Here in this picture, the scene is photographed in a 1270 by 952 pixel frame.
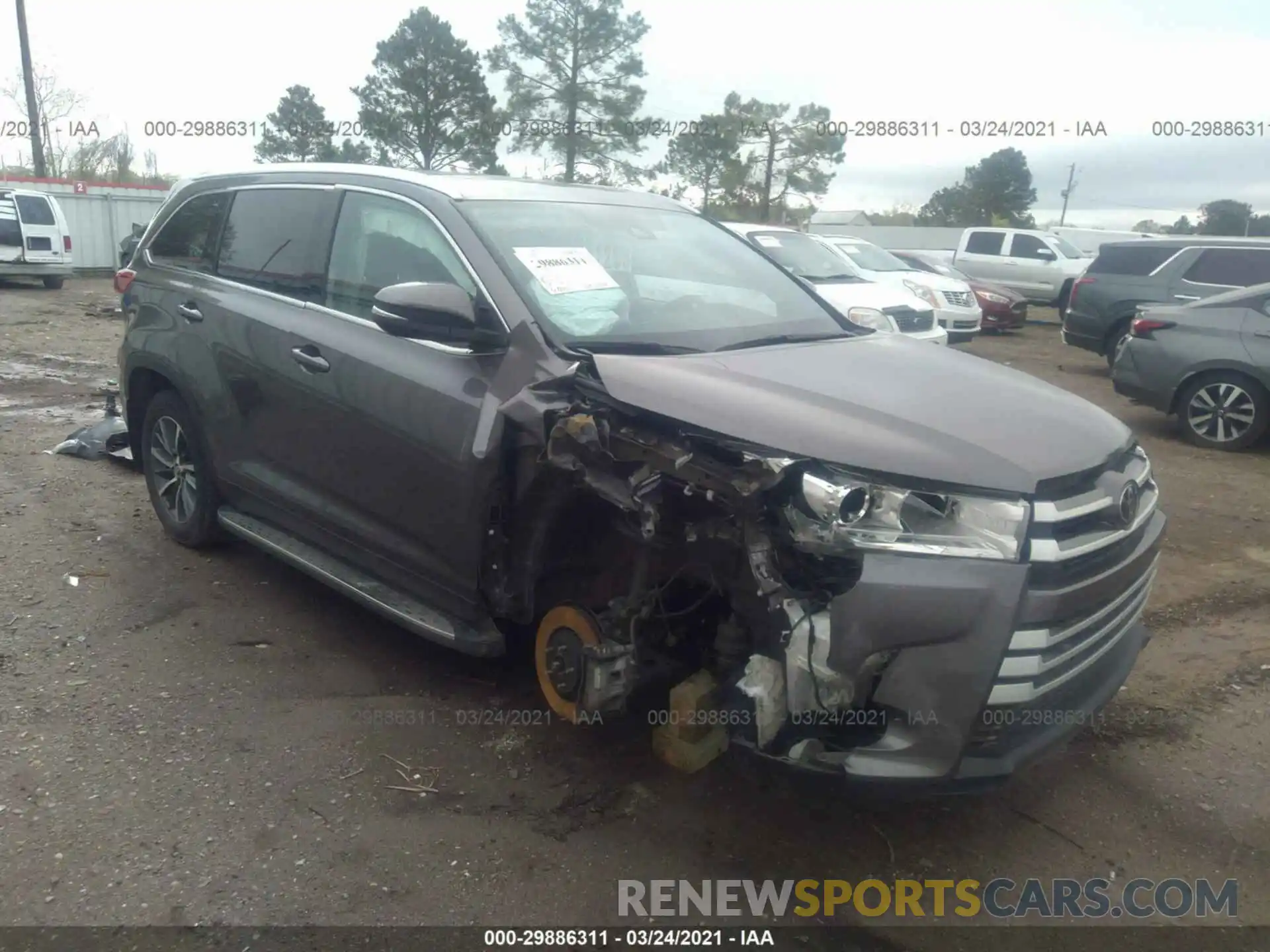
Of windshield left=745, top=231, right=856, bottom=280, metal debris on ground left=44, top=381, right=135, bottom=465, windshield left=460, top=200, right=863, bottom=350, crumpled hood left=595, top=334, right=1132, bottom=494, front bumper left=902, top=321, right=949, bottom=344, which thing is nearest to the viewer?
crumpled hood left=595, top=334, right=1132, bottom=494

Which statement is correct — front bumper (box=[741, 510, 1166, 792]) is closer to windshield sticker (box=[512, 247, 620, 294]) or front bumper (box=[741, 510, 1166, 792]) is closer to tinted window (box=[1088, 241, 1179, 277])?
windshield sticker (box=[512, 247, 620, 294])

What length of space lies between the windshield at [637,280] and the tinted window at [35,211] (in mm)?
17036

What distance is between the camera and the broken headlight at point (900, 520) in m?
2.43

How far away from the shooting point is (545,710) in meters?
3.59

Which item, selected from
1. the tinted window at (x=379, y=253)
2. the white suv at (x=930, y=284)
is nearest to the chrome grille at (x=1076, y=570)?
the tinted window at (x=379, y=253)

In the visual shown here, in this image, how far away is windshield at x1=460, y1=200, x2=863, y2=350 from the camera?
332cm

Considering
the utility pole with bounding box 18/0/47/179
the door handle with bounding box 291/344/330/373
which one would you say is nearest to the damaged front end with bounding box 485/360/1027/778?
the door handle with bounding box 291/344/330/373

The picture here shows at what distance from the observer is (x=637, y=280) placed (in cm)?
367

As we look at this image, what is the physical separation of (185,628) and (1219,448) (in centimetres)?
788

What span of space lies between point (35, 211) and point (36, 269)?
3.26 ft

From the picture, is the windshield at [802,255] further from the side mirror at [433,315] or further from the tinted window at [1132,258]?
the side mirror at [433,315]

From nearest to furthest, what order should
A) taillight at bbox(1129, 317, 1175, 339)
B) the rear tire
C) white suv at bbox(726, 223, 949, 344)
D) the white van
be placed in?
the rear tire → taillight at bbox(1129, 317, 1175, 339) → white suv at bbox(726, 223, 949, 344) → the white van

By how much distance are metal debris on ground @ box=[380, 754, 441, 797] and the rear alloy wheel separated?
7543 millimetres

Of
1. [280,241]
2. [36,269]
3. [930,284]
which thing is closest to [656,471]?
[280,241]
